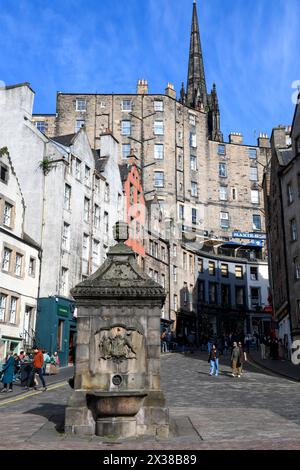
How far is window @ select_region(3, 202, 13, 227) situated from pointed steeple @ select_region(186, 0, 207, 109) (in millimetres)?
61926

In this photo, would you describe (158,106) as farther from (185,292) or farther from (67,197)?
(67,197)

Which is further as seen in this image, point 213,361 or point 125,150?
point 125,150

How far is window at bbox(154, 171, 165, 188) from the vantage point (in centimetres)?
6538

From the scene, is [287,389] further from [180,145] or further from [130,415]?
[180,145]

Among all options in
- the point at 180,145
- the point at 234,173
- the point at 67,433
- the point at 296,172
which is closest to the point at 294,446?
the point at 67,433

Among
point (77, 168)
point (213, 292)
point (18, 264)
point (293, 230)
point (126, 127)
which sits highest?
point (126, 127)

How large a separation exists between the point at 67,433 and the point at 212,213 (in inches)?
2455

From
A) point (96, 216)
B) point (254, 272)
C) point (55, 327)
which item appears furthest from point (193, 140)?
point (55, 327)

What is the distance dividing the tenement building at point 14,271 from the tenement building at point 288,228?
17.7m

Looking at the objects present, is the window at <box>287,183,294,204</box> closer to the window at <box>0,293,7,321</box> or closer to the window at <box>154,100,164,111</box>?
the window at <box>0,293,7,321</box>

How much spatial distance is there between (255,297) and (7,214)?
149ft

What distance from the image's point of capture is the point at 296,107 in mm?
36344

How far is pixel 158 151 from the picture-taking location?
218 feet

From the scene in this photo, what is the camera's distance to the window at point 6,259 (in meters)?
29.8
